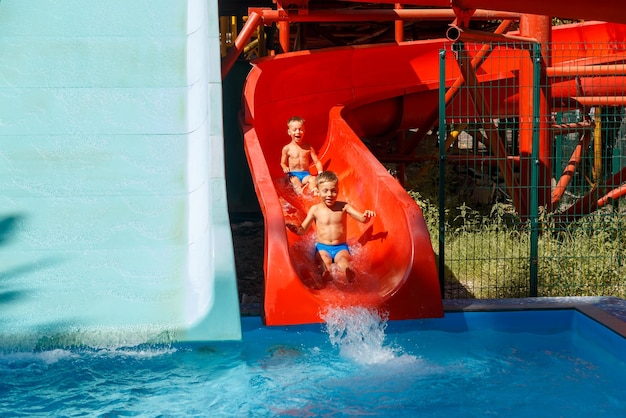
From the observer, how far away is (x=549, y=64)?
8398 mm

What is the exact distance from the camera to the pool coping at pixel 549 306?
5418 mm

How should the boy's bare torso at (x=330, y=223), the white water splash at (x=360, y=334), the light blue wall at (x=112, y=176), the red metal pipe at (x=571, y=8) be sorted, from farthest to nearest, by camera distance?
the boy's bare torso at (x=330, y=223) < the light blue wall at (x=112, y=176) < the white water splash at (x=360, y=334) < the red metal pipe at (x=571, y=8)

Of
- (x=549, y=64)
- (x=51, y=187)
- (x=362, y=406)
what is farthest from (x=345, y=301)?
(x=549, y=64)

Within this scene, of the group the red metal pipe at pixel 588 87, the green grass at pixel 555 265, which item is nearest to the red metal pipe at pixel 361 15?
the red metal pipe at pixel 588 87

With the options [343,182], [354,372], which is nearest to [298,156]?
[343,182]

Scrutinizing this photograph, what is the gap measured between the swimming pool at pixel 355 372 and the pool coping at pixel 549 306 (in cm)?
5

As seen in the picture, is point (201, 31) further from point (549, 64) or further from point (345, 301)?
point (549, 64)

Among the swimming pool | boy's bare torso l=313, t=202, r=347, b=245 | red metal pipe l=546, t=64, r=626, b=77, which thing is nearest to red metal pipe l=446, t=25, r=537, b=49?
red metal pipe l=546, t=64, r=626, b=77

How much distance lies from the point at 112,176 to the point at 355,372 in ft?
7.37

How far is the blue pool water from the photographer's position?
4.23 m

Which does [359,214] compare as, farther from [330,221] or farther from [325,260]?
[325,260]

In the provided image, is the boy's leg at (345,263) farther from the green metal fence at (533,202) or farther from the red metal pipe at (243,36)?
the red metal pipe at (243,36)

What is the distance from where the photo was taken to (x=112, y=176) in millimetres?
→ 5875

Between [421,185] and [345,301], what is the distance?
5322 mm
